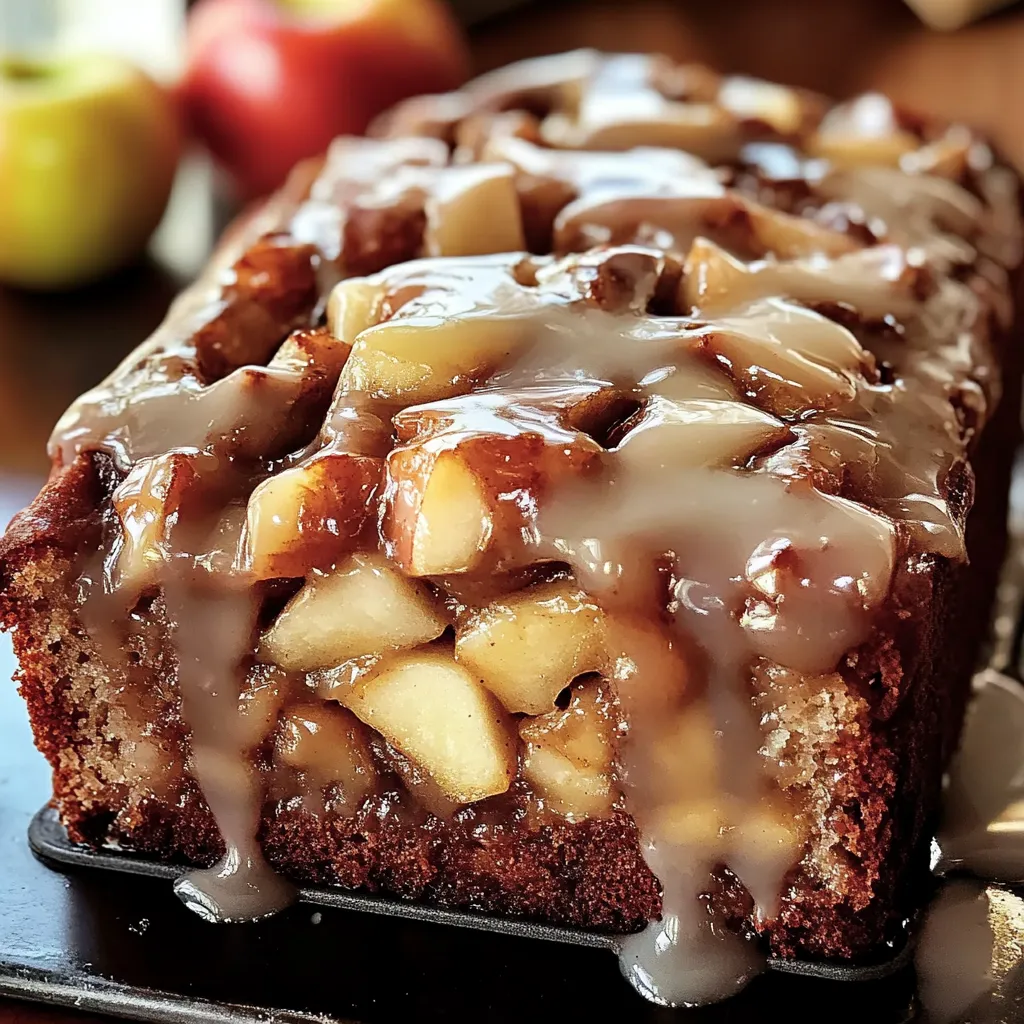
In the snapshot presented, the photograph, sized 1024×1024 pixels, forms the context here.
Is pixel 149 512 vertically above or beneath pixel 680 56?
above

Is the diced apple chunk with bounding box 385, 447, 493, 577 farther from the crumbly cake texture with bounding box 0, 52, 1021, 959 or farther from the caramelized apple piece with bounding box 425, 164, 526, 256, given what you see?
the caramelized apple piece with bounding box 425, 164, 526, 256

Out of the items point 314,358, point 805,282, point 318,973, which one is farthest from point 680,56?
point 318,973

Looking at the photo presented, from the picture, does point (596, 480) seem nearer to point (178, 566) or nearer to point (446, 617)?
point (446, 617)

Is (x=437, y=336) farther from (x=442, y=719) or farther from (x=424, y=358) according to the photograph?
(x=442, y=719)

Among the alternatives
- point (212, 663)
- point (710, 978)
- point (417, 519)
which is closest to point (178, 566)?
point (212, 663)

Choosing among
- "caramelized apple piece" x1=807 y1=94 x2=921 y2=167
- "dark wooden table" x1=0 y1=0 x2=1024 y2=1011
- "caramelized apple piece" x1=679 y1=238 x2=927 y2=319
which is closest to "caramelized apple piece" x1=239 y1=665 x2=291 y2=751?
"caramelized apple piece" x1=679 y1=238 x2=927 y2=319
